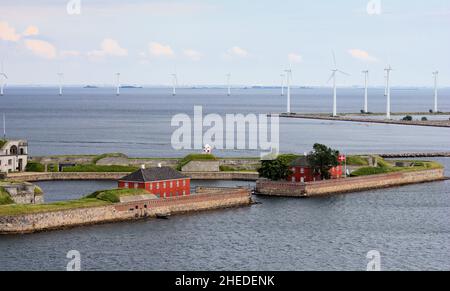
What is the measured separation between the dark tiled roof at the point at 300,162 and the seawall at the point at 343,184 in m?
2.62

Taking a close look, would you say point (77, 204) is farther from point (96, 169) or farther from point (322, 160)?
point (96, 169)

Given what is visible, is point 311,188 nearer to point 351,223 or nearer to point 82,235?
point 351,223

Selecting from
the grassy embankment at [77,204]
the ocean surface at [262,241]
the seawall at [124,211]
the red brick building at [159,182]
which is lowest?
the ocean surface at [262,241]

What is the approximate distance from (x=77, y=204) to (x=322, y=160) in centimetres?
2891

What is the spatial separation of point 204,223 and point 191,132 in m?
106

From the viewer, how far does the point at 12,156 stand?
334 feet

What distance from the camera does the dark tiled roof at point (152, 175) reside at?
79.2 meters

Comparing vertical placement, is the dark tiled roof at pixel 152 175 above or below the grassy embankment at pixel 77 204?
above

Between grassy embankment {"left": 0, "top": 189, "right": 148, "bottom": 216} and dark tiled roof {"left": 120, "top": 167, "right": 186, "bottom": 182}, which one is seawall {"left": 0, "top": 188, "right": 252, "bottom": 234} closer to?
grassy embankment {"left": 0, "top": 189, "right": 148, "bottom": 216}

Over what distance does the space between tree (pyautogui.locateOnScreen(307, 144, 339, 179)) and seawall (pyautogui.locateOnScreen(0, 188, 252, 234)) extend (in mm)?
→ 10288

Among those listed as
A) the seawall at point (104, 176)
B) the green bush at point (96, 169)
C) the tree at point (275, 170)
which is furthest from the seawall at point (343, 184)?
the green bush at point (96, 169)

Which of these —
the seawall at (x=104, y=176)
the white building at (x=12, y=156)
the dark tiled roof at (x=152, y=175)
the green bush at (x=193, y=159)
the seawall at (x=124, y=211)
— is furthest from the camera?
the green bush at (x=193, y=159)

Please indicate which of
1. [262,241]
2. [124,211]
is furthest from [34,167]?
[262,241]

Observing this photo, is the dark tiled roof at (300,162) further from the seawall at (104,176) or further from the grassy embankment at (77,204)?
the grassy embankment at (77,204)
